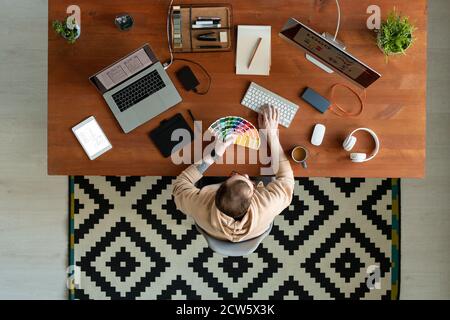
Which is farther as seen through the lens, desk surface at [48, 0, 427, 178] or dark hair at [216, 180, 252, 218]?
desk surface at [48, 0, 427, 178]

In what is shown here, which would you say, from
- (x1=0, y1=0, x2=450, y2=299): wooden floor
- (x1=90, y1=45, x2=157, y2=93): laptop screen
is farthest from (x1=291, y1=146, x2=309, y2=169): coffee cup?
(x1=0, y1=0, x2=450, y2=299): wooden floor

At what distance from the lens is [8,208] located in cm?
257

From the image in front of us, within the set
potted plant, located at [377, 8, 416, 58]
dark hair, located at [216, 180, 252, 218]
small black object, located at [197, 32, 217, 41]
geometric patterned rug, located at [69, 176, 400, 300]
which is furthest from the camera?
geometric patterned rug, located at [69, 176, 400, 300]

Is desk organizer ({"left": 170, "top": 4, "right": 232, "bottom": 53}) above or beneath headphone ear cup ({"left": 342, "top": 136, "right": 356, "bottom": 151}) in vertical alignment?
above

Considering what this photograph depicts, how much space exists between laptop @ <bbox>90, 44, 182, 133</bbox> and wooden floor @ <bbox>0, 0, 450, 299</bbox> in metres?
0.92

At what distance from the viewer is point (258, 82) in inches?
74.6

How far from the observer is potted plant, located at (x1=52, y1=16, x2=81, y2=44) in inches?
71.4

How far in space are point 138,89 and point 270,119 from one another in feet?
1.97

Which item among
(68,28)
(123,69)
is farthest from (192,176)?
(68,28)

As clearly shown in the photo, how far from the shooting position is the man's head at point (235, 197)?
162cm

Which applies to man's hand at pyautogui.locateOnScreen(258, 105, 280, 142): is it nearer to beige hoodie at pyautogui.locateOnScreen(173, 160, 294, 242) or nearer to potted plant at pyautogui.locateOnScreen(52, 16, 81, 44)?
beige hoodie at pyautogui.locateOnScreen(173, 160, 294, 242)

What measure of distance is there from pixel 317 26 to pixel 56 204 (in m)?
1.81

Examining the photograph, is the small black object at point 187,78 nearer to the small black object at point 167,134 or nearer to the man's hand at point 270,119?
the small black object at point 167,134

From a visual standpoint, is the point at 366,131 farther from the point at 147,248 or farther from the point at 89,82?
the point at 147,248
